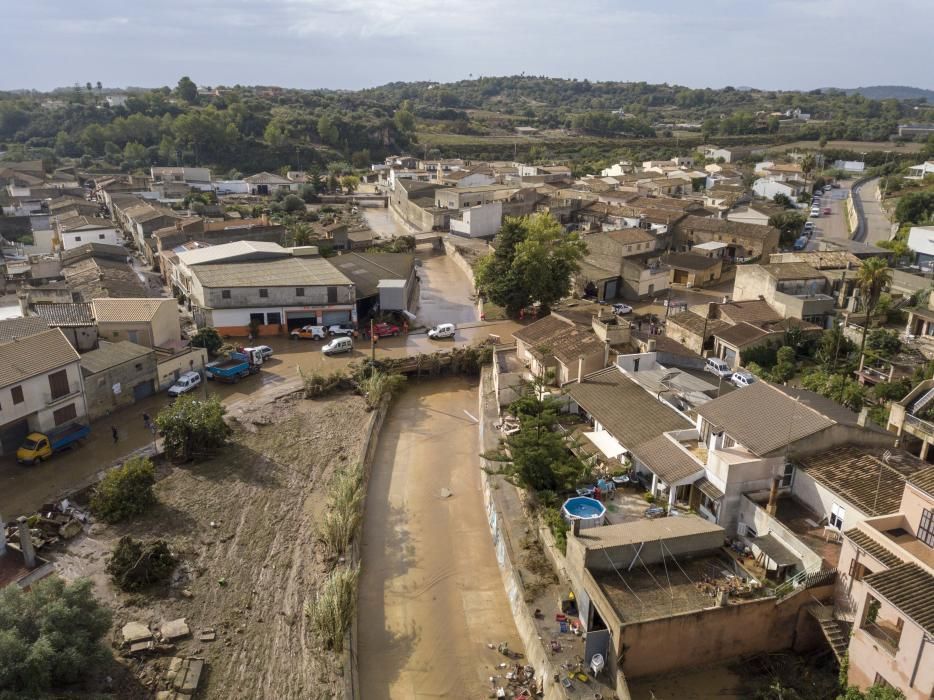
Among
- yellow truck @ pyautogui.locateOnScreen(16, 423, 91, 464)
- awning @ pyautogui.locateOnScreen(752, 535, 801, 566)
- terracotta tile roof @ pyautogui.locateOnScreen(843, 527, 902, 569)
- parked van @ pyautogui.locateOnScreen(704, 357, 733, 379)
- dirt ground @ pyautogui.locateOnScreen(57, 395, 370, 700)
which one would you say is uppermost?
terracotta tile roof @ pyautogui.locateOnScreen(843, 527, 902, 569)

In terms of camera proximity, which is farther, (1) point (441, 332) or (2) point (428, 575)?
(1) point (441, 332)

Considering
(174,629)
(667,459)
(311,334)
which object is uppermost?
(667,459)

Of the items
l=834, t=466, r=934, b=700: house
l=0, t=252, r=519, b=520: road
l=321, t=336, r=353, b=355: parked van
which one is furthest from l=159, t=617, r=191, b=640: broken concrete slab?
l=321, t=336, r=353, b=355: parked van

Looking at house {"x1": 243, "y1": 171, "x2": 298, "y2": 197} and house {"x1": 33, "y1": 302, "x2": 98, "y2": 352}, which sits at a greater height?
house {"x1": 243, "y1": 171, "x2": 298, "y2": 197}

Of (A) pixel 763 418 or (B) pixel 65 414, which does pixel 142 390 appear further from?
(A) pixel 763 418

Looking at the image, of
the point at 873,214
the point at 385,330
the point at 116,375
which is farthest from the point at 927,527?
the point at 873,214

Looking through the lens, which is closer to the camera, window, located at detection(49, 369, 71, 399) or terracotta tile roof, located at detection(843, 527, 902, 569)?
terracotta tile roof, located at detection(843, 527, 902, 569)

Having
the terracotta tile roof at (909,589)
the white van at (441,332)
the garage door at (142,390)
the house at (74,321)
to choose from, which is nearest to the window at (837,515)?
the terracotta tile roof at (909,589)

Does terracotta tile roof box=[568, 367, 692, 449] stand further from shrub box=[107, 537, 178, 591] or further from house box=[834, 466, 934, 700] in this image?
shrub box=[107, 537, 178, 591]
